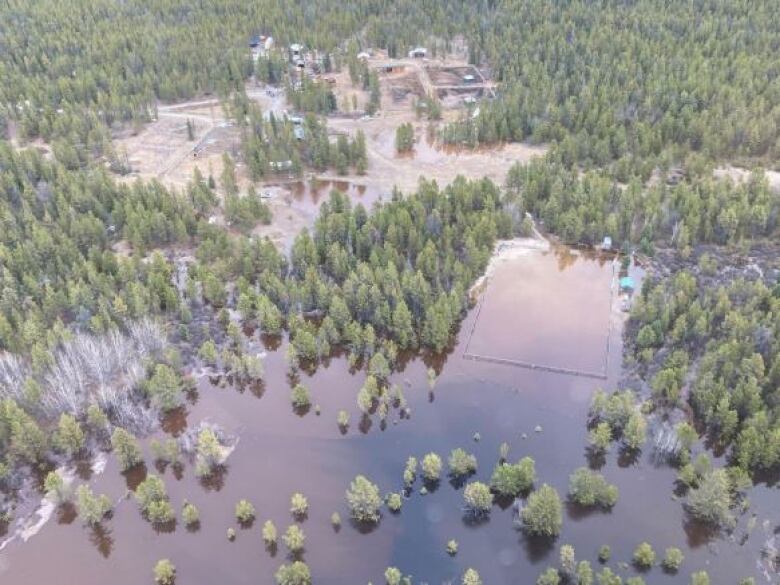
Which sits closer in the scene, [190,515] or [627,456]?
[190,515]

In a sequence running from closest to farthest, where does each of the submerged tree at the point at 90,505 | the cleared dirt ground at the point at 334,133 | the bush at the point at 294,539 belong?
1. the bush at the point at 294,539
2. the submerged tree at the point at 90,505
3. the cleared dirt ground at the point at 334,133

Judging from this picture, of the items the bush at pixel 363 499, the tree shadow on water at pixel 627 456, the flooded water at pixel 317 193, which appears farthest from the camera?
the flooded water at pixel 317 193

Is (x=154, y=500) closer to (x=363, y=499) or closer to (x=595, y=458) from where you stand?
(x=363, y=499)

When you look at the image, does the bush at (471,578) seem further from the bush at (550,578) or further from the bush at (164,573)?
the bush at (164,573)

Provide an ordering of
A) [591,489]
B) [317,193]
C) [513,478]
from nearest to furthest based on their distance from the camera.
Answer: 1. [591,489]
2. [513,478]
3. [317,193]

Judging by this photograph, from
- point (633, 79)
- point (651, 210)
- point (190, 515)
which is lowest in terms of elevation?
point (190, 515)

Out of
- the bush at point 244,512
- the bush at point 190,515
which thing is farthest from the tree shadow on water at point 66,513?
the bush at point 244,512

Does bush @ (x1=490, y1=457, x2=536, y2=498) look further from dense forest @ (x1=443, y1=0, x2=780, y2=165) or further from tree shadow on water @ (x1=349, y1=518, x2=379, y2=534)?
dense forest @ (x1=443, y1=0, x2=780, y2=165)

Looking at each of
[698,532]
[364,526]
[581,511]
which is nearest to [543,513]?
[581,511]

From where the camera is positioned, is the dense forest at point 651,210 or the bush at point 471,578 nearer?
the bush at point 471,578
